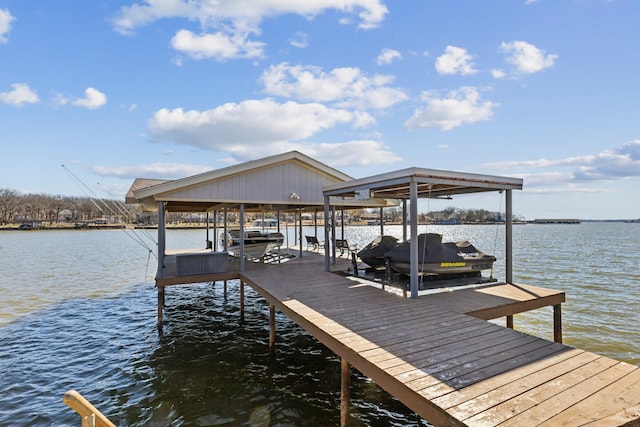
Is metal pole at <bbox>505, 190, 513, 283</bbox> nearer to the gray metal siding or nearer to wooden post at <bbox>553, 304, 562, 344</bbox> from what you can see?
wooden post at <bbox>553, 304, 562, 344</bbox>

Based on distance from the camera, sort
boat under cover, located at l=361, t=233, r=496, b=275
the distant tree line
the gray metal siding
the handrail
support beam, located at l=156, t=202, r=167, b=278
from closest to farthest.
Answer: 1. the handrail
2. boat under cover, located at l=361, t=233, r=496, b=275
3. support beam, located at l=156, t=202, r=167, b=278
4. the gray metal siding
5. the distant tree line

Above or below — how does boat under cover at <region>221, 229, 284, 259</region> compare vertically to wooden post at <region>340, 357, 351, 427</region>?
above

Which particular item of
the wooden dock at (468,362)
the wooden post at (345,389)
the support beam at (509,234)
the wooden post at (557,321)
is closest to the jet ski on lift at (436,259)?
the support beam at (509,234)

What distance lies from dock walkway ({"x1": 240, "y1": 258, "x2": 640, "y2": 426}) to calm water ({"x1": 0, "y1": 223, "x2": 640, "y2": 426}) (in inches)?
60.9

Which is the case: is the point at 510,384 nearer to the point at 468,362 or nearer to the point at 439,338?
the point at 468,362

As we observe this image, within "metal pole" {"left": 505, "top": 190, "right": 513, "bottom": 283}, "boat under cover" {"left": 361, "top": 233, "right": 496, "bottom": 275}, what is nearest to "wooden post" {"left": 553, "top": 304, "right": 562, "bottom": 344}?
"metal pole" {"left": 505, "top": 190, "right": 513, "bottom": 283}

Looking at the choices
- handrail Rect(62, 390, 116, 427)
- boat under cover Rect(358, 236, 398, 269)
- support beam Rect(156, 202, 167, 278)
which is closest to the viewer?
handrail Rect(62, 390, 116, 427)

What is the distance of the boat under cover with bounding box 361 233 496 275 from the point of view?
312 inches

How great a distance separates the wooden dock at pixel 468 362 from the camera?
2855 millimetres

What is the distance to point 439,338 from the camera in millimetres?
4531

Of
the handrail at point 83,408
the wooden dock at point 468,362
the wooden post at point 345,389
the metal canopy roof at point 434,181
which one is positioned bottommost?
the wooden post at point 345,389

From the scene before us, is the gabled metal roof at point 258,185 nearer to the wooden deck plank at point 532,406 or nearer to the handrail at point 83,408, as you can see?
the handrail at point 83,408

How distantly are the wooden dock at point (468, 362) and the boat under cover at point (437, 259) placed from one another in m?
1.09

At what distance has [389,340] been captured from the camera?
14.7ft
